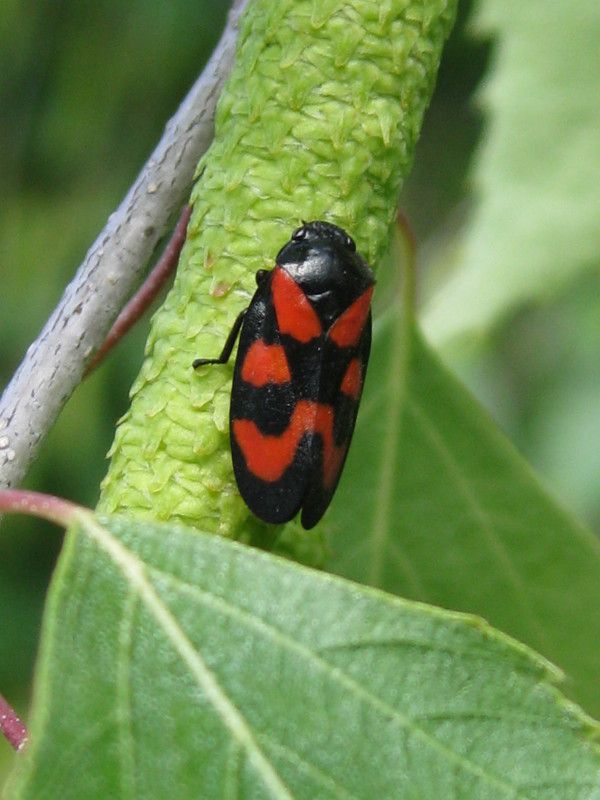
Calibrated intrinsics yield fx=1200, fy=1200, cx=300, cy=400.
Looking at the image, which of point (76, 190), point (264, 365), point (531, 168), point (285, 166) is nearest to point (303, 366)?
point (264, 365)

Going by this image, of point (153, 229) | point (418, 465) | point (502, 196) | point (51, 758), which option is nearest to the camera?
point (51, 758)

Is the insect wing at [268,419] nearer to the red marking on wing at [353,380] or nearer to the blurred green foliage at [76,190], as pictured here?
the red marking on wing at [353,380]

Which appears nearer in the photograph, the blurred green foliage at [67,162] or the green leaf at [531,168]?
the green leaf at [531,168]

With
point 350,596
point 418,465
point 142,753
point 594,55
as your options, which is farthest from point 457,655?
point 594,55

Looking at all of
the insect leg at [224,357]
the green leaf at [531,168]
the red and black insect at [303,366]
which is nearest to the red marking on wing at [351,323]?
the red and black insect at [303,366]

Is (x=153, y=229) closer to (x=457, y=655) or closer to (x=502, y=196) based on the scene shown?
(x=457, y=655)

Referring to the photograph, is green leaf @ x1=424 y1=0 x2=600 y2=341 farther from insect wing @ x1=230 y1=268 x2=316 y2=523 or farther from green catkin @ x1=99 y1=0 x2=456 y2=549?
insect wing @ x1=230 y1=268 x2=316 y2=523

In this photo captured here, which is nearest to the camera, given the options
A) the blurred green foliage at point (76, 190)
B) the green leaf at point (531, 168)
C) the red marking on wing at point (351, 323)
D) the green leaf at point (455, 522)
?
the red marking on wing at point (351, 323)
